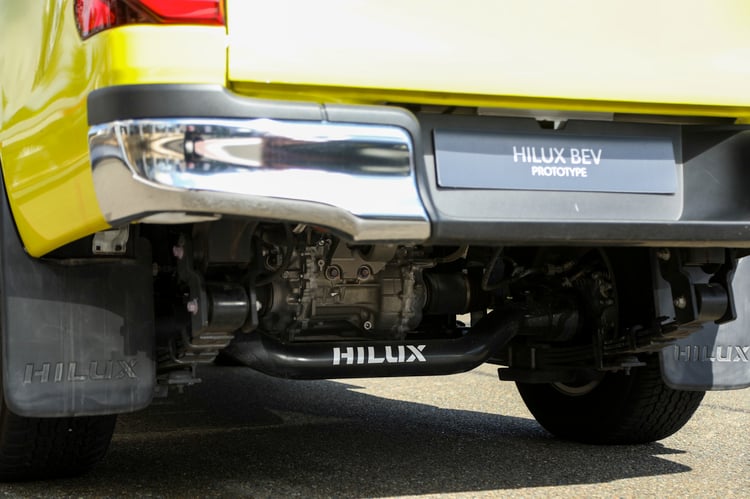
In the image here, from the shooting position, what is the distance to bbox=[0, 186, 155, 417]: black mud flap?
10.4 feet

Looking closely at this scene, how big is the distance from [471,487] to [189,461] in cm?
106

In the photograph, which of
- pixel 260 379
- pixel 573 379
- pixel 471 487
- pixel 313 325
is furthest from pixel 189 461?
pixel 260 379

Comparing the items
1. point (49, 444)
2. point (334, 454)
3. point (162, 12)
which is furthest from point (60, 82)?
point (334, 454)

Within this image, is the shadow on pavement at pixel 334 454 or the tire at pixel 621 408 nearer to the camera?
the shadow on pavement at pixel 334 454

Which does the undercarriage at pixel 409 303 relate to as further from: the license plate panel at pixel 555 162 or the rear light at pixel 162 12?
the rear light at pixel 162 12

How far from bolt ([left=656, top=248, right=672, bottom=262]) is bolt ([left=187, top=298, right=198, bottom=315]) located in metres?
1.57

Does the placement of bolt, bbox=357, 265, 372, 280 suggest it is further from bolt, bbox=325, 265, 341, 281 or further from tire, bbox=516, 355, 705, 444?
tire, bbox=516, 355, 705, 444

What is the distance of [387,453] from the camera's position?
4199mm

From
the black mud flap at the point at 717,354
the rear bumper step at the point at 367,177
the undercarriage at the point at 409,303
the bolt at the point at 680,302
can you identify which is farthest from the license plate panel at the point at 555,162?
the black mud flap at the point at 717,354

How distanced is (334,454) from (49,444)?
1.12 meters

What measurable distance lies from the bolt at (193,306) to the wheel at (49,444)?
62cm

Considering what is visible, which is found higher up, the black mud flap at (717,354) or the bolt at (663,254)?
the bolt at (663,254)

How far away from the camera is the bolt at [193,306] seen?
313cm

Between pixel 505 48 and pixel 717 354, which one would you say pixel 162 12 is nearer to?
pixel 505 48
